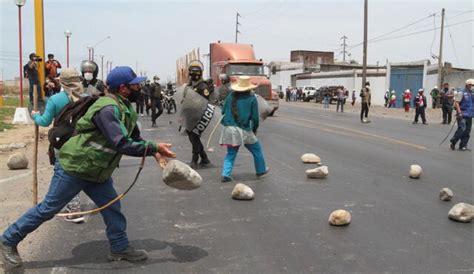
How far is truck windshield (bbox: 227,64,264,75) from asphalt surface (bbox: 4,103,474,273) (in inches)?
661

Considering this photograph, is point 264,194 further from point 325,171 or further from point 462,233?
point 462,233

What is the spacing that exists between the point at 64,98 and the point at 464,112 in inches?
410

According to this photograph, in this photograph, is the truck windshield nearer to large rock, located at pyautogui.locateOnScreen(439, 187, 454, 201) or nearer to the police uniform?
the police uniform

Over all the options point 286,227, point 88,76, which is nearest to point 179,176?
point 286,227

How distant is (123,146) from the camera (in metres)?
4.18

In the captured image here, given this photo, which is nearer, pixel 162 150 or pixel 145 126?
pixel 162 150

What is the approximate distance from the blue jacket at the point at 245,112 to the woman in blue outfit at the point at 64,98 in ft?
9.86

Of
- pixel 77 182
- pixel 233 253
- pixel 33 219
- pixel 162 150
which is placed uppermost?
pixel 162 150

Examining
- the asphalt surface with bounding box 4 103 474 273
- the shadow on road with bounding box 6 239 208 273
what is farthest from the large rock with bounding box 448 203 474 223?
the shadow on road with bounding box 6 239 208 273

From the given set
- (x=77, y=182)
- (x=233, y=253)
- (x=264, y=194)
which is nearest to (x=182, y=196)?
(x=264, y=194)

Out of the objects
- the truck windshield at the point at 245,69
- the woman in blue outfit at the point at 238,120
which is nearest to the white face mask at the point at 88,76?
the woman in blue outfit at the point at 238,120

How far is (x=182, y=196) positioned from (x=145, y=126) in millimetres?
12169

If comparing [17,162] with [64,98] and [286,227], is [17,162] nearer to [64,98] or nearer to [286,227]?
[64,98]

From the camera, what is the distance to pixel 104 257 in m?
4.78
